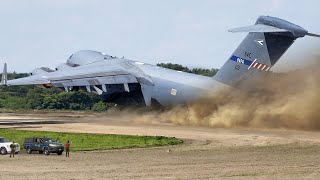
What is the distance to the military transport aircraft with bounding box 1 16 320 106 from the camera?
53375mm

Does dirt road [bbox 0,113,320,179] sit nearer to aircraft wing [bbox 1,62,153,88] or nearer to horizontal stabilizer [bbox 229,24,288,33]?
horizontal stabilizer [bbox 229,24,288,33]

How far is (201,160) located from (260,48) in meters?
20.7

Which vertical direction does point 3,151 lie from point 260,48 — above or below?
below

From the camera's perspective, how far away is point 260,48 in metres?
54.3

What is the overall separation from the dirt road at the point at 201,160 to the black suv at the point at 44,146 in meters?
0.82

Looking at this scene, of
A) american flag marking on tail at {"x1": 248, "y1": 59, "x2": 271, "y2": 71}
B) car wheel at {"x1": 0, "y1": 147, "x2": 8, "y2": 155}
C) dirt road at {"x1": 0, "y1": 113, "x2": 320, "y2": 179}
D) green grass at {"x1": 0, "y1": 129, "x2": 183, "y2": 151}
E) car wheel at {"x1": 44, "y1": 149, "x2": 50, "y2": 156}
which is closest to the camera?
dirt road at {"x1": 0, "y1": 113, "x2": 320, "y2": 179}

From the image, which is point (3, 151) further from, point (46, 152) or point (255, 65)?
point (255, 65)

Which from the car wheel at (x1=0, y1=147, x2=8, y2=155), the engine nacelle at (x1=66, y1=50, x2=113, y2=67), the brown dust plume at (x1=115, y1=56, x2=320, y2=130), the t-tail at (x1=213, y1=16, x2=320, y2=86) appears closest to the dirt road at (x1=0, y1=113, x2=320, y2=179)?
the car wheel at (x1=0, y1=147, x2=8, y2=155)

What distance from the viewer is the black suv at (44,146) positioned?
40.6m

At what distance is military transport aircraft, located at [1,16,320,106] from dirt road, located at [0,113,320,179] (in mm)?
5825

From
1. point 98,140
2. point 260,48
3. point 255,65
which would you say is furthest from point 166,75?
point 98,140

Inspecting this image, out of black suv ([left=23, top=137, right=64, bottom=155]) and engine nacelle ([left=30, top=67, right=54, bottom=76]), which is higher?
engine nacelle ([left=30, top=67, right=54, bottom=76])

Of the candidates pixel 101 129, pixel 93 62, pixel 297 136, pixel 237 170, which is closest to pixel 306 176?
pixel 237 170

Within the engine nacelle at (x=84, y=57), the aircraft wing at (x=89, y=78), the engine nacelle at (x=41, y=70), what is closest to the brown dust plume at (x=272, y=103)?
the aircraft wing at (x=89, y=78)
